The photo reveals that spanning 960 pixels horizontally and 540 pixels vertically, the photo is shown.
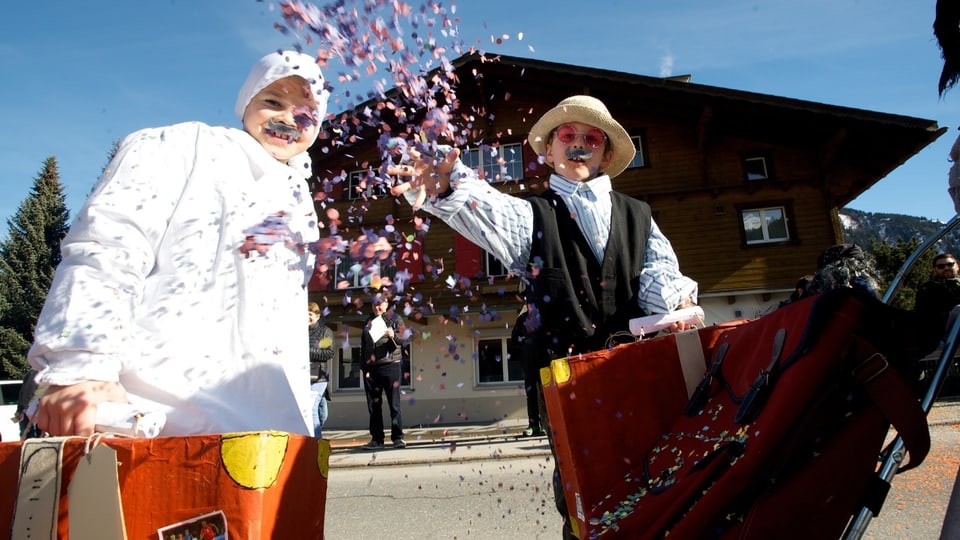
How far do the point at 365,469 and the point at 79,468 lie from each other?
598cm

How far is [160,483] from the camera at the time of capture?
3.67ft

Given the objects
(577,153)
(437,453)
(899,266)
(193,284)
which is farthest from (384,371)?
(899,266)

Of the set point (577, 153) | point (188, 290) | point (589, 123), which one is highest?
point (589, 123)

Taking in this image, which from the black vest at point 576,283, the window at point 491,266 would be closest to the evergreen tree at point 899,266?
the window at point 491,266

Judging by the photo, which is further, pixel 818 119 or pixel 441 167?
pixel 818 119

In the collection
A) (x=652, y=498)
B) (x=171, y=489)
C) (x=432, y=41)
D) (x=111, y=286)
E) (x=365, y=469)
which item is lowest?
(x=365, y=469)

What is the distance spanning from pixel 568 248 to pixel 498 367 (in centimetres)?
1467

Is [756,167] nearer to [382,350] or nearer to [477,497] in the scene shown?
[382,350]

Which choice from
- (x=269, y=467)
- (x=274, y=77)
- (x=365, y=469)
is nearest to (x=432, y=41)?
(x=274, y=77)

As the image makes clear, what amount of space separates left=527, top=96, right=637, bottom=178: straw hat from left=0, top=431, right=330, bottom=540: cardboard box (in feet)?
6.29

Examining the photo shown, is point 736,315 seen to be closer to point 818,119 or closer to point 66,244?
point 818,119

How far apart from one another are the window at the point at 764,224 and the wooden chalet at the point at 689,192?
29 millimetres

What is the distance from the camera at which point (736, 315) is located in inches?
619

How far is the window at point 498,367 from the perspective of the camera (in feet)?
54.3
